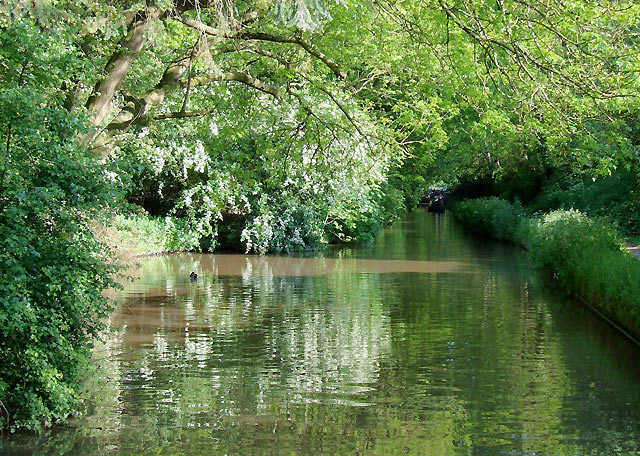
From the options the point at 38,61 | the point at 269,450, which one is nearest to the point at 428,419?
the point at 269,450

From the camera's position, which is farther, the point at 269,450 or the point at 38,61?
Answer: the point at 38,61

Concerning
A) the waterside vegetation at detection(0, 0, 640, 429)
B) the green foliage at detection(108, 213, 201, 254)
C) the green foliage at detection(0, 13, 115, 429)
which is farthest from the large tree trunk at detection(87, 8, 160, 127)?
the green foliage at detection(108, 213, 201, 254)

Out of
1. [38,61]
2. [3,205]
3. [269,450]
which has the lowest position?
[269,450]

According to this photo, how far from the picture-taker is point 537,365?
1344 centimetres

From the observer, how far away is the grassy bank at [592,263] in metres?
16.2

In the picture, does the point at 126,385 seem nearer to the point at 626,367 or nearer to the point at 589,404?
→ the point at 589,404

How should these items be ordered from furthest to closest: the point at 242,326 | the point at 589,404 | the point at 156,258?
the point at 156,258, the point at 242,326, the point at 589,404

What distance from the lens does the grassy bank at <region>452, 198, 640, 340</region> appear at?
16.2 meters

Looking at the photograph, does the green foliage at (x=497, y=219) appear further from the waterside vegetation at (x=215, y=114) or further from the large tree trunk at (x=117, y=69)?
the large tree trunk at (x=117, y=69)

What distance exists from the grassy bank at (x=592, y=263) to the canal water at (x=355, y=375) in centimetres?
44

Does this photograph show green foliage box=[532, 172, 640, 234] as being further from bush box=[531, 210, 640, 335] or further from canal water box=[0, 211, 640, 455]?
canal water box=[0, 211, 640, 455]

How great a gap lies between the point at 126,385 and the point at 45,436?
2530mm

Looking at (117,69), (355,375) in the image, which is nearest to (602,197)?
(117,69)

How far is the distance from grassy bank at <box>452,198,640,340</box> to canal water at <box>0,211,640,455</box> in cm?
44
